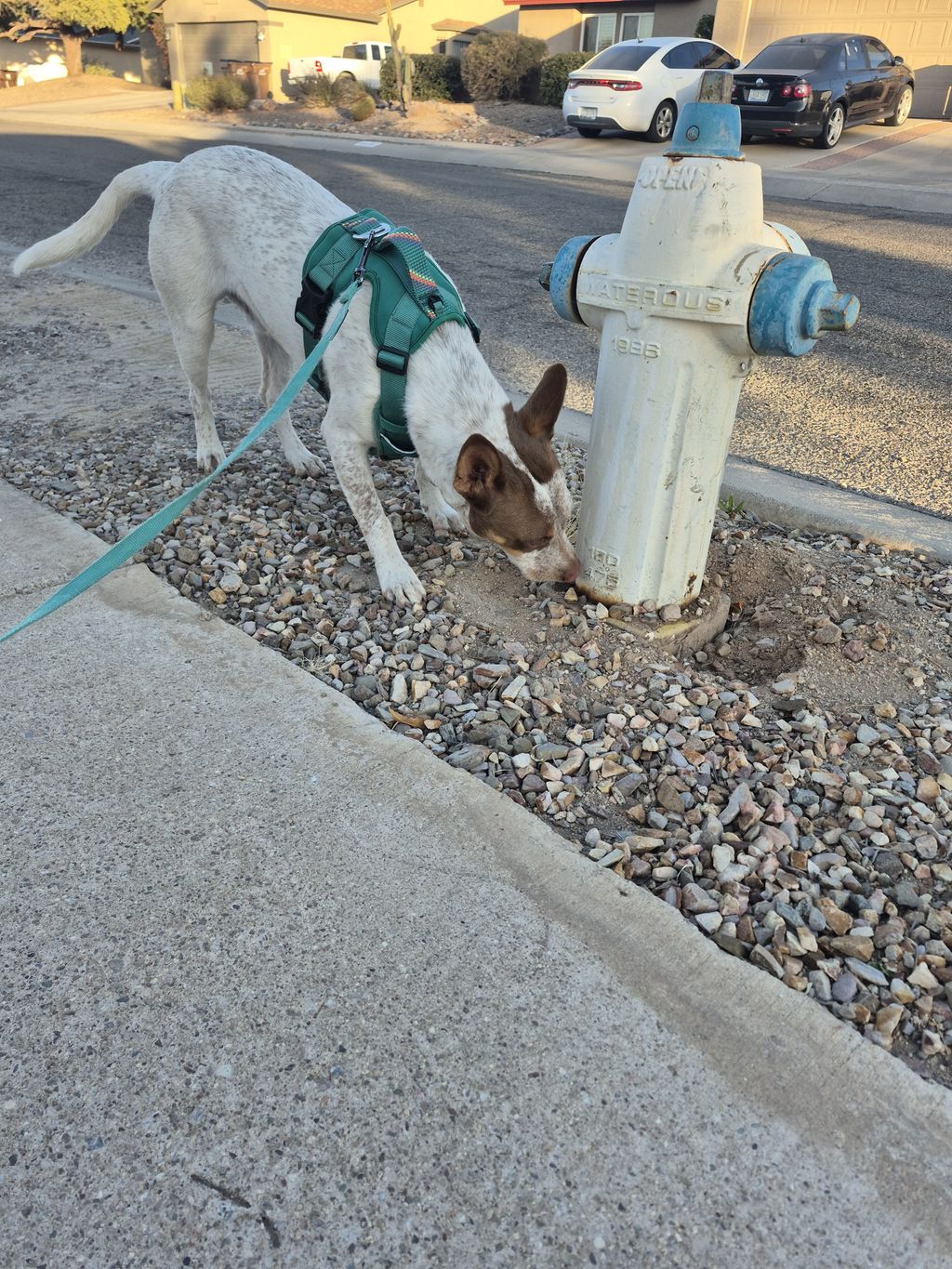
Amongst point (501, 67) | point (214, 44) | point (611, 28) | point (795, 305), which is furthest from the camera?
point (214, 44)

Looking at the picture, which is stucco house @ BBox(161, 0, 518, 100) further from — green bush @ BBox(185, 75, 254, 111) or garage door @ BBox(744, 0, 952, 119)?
garage door @ BBox(744, 0, 952, 119)

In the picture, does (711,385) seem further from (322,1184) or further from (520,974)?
(322,1184)

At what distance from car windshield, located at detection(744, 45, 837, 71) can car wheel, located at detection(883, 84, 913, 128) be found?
13.1ft

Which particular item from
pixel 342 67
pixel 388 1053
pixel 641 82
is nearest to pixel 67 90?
pixel 342 67

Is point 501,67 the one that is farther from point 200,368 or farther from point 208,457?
point 208,457

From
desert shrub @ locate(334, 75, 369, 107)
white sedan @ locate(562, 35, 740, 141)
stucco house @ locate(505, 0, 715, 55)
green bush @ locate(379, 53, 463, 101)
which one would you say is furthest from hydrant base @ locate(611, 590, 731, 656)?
green bush @ locate(379, 53, 463, 101)

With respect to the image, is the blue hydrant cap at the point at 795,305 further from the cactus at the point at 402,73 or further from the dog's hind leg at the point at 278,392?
the cactus at the point at 402,73

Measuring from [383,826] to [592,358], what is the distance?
4512 millimetres

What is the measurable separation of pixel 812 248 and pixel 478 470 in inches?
304

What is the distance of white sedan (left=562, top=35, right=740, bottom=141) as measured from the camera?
60.7ft

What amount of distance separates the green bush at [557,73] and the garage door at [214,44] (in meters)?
12.4

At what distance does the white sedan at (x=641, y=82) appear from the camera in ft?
60.7

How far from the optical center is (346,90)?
2766cm

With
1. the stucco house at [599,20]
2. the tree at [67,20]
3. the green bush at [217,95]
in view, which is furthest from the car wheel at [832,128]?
the tree at [67,20]
